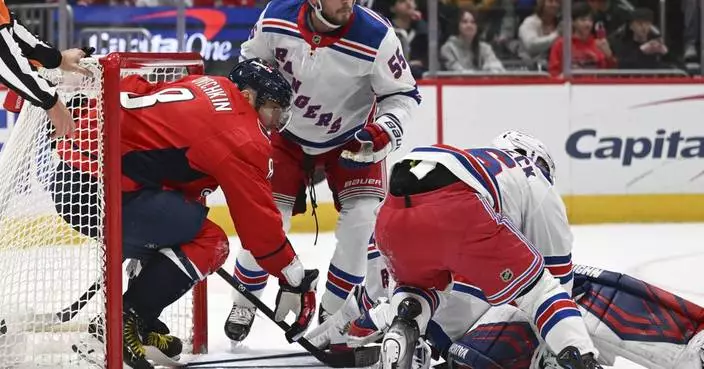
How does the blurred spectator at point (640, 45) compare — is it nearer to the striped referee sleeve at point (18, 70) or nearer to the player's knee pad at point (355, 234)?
the player's knee pad at point (355, 234)

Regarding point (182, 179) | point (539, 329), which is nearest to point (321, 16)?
point (182, 179)

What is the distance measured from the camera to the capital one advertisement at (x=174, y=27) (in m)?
5.95

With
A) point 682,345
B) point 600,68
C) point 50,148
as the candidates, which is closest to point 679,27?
point 600,68

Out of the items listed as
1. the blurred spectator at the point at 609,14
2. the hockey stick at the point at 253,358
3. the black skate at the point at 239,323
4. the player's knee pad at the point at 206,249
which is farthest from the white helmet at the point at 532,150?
the blurred spectator at the point at 609,14

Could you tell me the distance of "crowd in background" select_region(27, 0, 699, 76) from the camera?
6.06 m

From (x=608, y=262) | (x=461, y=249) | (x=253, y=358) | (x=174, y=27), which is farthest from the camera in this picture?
(x=174, y=27)

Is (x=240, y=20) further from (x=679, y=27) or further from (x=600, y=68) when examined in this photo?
(x=679, y=27)

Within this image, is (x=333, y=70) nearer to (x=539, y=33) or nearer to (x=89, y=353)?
(x=89, y=353)

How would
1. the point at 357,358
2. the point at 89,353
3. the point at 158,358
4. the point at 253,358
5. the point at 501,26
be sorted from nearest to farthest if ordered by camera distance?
the point at 89,353
the point at 158,358
the point at 357,358
the point at 253,358
the point at 501,26

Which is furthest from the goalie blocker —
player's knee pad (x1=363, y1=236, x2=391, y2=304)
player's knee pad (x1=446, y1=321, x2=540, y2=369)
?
player's knee pad (x1=363, y1=236, x2=391, y2=304)

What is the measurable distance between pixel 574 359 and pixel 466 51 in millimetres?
3757

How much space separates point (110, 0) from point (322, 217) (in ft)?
4.96

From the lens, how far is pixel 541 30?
6.15 metres

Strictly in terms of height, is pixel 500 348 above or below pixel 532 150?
below
